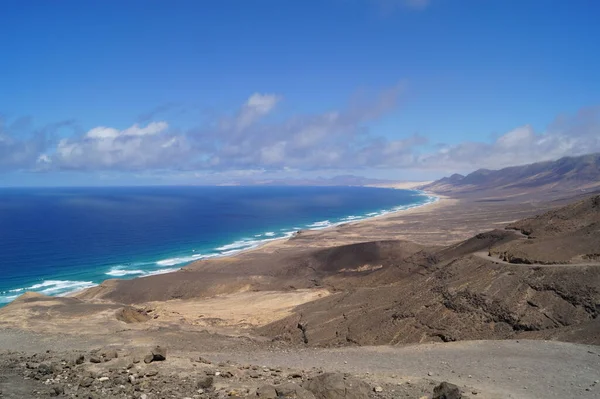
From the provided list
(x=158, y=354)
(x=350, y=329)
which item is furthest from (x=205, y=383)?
(x=350, y=329)

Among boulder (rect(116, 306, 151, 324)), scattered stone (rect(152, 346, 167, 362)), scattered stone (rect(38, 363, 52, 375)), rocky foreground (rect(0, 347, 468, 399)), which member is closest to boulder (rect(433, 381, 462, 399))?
rocky foreground (rect(0, 347, 468, 399))

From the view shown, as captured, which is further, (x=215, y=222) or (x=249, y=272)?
(x=215, y=222)

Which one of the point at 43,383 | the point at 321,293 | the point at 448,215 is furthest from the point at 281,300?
the point at 448,215

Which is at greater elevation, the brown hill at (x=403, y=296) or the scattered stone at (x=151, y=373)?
the scattered stone at (x=151, y=373)

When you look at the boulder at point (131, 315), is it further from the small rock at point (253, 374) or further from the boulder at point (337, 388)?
the boulder at point (337, 388)

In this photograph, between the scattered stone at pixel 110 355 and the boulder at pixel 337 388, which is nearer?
the boulder at pixel 337 388

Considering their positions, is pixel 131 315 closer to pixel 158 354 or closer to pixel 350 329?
pixel 350 329

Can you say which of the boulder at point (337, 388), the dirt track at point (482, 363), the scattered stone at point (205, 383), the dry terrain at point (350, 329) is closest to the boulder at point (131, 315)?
the dry terrain at point (350, 329)

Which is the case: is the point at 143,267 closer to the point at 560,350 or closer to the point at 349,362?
the point at 349,362
